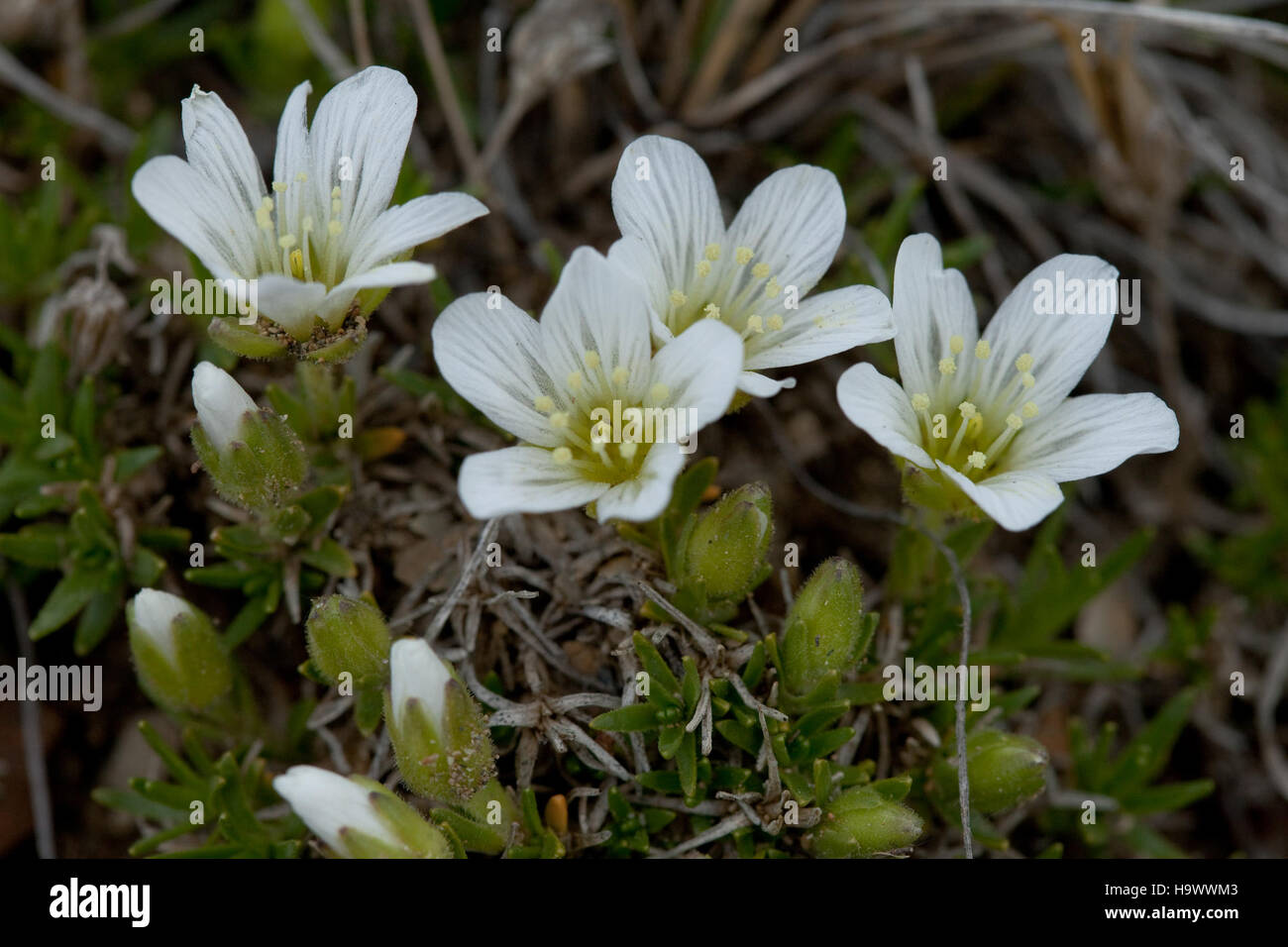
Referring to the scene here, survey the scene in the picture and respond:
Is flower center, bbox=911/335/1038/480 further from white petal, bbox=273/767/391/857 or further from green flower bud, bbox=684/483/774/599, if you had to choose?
white petal, bbox=273/767/391/857

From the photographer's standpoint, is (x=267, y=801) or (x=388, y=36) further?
(x=388, y=36)

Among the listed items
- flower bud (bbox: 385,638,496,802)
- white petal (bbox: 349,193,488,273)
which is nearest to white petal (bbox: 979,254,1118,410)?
white petal (bbox: 349,193,488,273)

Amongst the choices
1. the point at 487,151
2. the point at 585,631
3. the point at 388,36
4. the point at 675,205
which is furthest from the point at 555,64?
the point at 585,631

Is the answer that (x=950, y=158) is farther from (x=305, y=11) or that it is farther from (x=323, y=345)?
(x=323, y=345)

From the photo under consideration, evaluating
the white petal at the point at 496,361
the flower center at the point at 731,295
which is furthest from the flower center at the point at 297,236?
the flower center at the point at 731,295

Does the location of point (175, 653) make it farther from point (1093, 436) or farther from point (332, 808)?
point (1093, 436)

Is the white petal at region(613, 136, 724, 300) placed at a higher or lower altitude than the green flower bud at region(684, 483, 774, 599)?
higher
